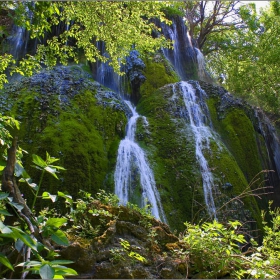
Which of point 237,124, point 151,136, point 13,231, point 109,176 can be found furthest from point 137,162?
point 13,231

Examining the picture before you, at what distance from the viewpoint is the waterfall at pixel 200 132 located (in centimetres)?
823

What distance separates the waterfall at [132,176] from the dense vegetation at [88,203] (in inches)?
48.5

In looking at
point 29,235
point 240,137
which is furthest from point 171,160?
point 29,235

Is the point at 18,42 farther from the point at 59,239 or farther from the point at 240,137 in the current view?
the point at 59,239

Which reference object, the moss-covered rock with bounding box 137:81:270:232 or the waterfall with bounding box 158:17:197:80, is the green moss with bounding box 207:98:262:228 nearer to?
the moss-covered rock with bounding box 137:81:270:232

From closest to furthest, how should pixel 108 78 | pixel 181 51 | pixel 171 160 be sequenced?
pixel 171 160, pixel 108 78, pixel 181 51

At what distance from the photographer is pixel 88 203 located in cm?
322

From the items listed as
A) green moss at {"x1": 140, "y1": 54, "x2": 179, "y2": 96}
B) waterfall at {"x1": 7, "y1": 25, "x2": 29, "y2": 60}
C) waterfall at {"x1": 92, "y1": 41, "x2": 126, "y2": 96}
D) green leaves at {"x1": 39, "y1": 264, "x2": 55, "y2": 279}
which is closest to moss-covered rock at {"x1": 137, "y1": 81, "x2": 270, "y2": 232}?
green moss at {"x1": 140, "y1": 54, "x2": 179, "y2": 96}

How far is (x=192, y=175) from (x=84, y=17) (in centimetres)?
518

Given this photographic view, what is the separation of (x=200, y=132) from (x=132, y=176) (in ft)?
10.8

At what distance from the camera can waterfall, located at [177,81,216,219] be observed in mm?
8234

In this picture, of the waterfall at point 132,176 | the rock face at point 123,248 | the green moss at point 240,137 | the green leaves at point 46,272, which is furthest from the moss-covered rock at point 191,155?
the green leaves at point 46,272

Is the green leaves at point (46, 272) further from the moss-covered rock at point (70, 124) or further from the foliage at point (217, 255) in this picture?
the moss-covered rock at point (70, 124)

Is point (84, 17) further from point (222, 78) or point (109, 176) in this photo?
point (222, 78)
